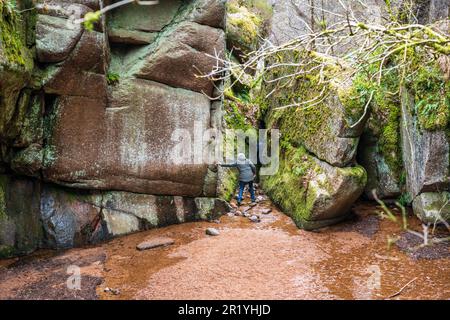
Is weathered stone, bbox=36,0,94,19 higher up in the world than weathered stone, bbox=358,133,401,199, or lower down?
higher up

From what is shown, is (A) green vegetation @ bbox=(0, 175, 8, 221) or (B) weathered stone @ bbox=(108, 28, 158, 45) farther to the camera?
(B) weathered stone @ bbox=(108, 28, 158, 45)

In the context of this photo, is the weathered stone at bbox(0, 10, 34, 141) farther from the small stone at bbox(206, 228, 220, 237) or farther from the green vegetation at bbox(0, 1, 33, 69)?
the small stone at bbox(206, 228, 220, 237)

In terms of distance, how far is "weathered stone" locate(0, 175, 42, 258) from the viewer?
864 centimetres

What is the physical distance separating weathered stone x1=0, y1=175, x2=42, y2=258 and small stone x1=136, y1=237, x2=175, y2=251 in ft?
8.23

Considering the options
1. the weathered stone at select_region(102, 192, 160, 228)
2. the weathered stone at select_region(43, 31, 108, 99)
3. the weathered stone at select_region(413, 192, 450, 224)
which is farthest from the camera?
the weathered stone at select_region(102, 192, 160, 228)

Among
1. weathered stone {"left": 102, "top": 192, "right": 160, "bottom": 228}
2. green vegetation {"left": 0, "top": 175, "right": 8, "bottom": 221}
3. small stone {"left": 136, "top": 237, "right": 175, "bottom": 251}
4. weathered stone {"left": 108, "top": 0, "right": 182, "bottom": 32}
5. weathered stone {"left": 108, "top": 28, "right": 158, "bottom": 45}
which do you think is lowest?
small stone {"left": 136, "top": 237, "right": 175, "bottom": 251}

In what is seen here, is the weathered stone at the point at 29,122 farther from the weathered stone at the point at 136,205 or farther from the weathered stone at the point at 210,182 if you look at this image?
the weathered stone at the point at 210,182

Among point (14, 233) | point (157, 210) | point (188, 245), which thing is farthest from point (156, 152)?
point (14, 233)

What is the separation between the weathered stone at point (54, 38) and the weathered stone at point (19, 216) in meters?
3.02

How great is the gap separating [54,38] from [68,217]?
167 inches

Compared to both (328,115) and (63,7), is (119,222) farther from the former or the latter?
(328,115)

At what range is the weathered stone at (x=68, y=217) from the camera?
30.3 ft

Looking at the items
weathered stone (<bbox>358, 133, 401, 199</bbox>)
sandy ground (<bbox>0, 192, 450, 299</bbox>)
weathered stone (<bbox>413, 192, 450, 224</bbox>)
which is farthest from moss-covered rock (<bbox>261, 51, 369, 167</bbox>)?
sandy ground (<bbox>0, 192, 450, 299</bbox>)

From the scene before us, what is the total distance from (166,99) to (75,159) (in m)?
2.79
